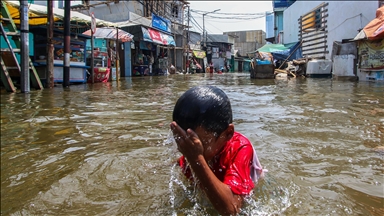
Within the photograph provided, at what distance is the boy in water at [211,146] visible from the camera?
4.64 ft

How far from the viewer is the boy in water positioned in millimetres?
1413

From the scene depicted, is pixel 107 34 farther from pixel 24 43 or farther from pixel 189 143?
pixel 189 143

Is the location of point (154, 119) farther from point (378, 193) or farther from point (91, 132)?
point (378, 193)

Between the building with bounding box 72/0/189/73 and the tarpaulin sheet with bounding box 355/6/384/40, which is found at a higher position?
the building with bounding box 72/0/189/73

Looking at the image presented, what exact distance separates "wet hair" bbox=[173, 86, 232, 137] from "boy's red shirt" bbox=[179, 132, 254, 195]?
0.20 m

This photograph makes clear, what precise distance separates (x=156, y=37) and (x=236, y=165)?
891 inches

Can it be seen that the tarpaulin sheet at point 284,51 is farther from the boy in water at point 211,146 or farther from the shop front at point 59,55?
the boy in water at point 211,146

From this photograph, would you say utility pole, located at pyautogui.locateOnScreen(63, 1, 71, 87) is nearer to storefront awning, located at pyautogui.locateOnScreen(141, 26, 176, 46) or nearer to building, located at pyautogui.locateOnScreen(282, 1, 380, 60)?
storefront awning, located at pyautogui.locateOnScreen(141, 26, 176, 46)

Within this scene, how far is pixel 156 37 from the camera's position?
76.7 feet

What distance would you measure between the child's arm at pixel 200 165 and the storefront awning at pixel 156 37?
68.4 feet

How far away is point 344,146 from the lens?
3.23 meters

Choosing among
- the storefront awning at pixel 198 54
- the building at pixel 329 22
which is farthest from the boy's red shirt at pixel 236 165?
the storefront awning at pixel 198 54

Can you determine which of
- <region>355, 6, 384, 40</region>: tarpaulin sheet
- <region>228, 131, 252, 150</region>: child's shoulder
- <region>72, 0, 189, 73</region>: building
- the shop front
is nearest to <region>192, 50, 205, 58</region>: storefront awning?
<region>72, 0, 189, 73</region>: building

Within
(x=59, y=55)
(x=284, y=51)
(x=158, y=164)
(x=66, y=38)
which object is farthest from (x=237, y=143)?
(x=284, y=51)
